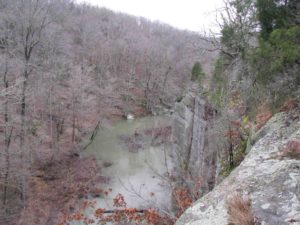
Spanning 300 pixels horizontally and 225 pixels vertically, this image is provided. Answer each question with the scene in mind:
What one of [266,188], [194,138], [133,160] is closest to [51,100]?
[133,160]

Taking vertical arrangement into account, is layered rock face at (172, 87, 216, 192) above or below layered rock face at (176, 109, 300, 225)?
below

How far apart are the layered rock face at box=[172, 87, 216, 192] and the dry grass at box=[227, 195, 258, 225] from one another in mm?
6015

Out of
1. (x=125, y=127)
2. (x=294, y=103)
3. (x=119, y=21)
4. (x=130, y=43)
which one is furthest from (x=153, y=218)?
(x=119, y=21)

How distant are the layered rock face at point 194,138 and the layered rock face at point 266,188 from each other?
444 cm

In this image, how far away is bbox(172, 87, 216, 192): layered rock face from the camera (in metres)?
10.7

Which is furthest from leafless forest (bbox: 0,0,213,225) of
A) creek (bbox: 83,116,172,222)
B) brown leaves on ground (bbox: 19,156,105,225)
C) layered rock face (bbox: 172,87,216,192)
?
layered rock face (bbox: 172,87,216,192)

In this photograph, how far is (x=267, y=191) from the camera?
371cm

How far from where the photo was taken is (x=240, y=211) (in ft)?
10.7

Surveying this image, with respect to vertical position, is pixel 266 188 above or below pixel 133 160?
above

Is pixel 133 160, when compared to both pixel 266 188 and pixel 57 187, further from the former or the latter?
pixel 266 188

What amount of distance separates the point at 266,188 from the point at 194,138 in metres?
10.4

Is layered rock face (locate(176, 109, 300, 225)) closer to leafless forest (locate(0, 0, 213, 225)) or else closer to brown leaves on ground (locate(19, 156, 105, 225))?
leafless forest (locate(0, 0, 213, 225))

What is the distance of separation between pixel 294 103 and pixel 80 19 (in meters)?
52.0

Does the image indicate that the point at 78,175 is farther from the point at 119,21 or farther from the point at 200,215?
the point at 119,21
